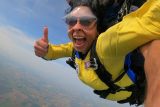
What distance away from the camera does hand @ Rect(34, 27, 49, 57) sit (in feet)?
11.9

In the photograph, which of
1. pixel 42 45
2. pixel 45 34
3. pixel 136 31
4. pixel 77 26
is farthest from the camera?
pixel 42 45

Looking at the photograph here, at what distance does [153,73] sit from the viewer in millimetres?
1324

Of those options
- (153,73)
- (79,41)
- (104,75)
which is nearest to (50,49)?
(79,41)

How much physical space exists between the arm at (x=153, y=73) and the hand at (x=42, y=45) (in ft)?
7.37

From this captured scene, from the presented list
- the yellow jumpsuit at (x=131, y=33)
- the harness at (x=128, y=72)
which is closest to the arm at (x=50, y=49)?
the harness at (x=128, y=72)

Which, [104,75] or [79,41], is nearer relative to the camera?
[104,75]

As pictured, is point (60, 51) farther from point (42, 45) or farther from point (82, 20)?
point (82, 20)

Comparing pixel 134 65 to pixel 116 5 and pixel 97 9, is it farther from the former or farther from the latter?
pixel 97 9

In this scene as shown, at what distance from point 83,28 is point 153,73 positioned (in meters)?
1.74

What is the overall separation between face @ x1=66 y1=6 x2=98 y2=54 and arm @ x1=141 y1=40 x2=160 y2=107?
4.91 ft

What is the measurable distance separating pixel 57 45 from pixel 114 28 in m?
2.48

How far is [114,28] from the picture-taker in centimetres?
172

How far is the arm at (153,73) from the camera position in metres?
1.24

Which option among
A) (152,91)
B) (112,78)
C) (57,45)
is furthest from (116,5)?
(57,45)
